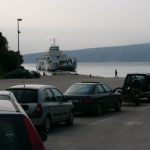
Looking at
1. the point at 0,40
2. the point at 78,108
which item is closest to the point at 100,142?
the point at 78,108

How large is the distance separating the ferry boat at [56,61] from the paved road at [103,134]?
107 m

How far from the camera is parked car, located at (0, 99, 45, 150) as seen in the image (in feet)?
15.3

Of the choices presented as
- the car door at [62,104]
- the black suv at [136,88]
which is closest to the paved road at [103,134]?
the car door at [62,104]

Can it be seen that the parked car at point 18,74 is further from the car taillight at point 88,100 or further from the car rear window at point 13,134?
the car rear window at point 13,134

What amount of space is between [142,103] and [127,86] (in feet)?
4.76

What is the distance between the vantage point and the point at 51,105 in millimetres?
15625

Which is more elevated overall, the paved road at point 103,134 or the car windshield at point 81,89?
the car windshield at point 81,89

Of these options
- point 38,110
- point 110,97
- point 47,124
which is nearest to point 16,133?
point 38,110

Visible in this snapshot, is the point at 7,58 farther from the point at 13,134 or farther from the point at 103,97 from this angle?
the point at 13,134

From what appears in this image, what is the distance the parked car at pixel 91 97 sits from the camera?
823 inches

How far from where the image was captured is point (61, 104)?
16.5m

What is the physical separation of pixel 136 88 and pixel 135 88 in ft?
0.28

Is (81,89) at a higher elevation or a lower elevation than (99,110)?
higher

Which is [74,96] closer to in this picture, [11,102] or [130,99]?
[130,99]
